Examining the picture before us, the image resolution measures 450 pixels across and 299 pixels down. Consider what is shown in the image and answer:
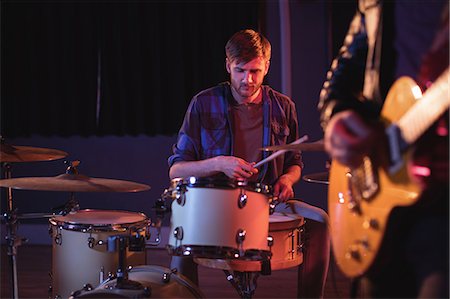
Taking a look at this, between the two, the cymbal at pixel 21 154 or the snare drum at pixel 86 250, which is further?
the cymbal at pixel 21 154

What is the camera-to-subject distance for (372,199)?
1531 millimetres

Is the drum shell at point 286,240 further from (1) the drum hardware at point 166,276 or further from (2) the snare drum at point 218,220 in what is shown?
(1) the drum hardware at point 166,276

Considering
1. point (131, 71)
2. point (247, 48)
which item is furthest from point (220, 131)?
point (131, 71)

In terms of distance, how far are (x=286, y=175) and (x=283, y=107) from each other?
1.34ft

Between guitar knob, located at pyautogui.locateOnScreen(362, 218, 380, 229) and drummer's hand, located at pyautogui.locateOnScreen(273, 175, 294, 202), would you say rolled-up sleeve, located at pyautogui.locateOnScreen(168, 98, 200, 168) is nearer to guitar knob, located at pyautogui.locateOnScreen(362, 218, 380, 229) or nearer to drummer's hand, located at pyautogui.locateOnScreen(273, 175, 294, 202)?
drummer's hand, located at pyautogui.locateOnScreen(273, 175, 294, 202)

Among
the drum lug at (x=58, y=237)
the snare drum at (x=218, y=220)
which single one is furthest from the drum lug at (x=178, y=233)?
the drum lug at (x=58, y=237)

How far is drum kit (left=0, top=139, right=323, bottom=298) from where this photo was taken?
2.46 metres

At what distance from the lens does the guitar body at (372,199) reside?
141cm

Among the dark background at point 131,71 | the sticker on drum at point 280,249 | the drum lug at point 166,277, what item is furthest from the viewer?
the dark background at point 131,71

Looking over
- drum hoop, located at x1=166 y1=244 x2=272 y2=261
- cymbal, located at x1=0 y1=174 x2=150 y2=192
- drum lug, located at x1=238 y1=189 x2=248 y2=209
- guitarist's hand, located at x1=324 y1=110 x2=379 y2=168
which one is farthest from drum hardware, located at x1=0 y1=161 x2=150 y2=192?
guitarist's hand, located at x1=324 y1=110 x2=379 y2=168

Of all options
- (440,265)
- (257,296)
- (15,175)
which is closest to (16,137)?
(15,175)

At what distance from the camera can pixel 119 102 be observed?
226 inches

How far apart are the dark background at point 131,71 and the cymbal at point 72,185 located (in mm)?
2711

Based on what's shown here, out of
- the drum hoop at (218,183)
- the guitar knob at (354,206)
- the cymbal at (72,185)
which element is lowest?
the cymbal at (72,185)
